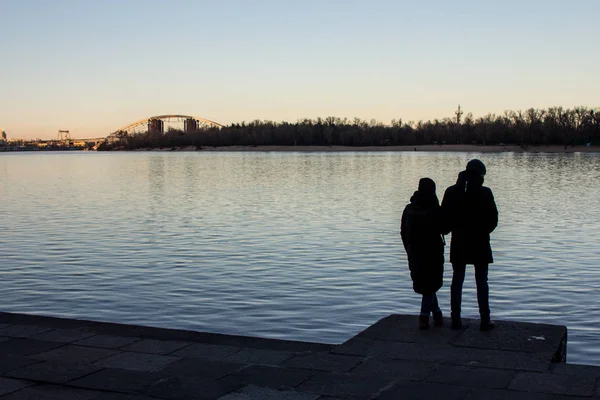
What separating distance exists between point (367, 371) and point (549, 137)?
175 metres

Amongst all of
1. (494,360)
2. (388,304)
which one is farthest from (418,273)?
(388,304)

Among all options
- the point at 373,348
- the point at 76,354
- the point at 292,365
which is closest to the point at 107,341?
the point at 76,354

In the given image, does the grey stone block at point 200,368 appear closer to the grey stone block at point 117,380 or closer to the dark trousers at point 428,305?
the grey stone block at point 117,380

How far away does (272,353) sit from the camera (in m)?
8.12

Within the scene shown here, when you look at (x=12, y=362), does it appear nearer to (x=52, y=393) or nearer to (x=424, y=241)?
(x=52, y=393)

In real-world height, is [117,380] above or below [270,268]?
above

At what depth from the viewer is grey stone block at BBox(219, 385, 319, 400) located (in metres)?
6.51

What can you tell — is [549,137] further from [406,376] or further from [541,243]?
[406,376]

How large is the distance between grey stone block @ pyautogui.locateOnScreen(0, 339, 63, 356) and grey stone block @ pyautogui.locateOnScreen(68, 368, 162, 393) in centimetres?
123

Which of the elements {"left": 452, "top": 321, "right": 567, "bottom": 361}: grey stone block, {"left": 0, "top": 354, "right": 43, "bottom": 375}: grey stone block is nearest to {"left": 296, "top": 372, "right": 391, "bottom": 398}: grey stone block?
{"left": 452, "top": 321, "right": 567, "bottom": 361}: grey stone block

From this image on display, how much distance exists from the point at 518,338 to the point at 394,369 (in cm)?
181

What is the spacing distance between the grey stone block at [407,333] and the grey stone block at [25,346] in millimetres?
3460

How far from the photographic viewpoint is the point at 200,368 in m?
7.52

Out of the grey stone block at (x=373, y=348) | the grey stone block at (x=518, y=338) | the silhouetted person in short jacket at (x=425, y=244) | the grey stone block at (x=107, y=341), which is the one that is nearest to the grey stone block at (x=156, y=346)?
the grey stone block at (x=107, y=341)
